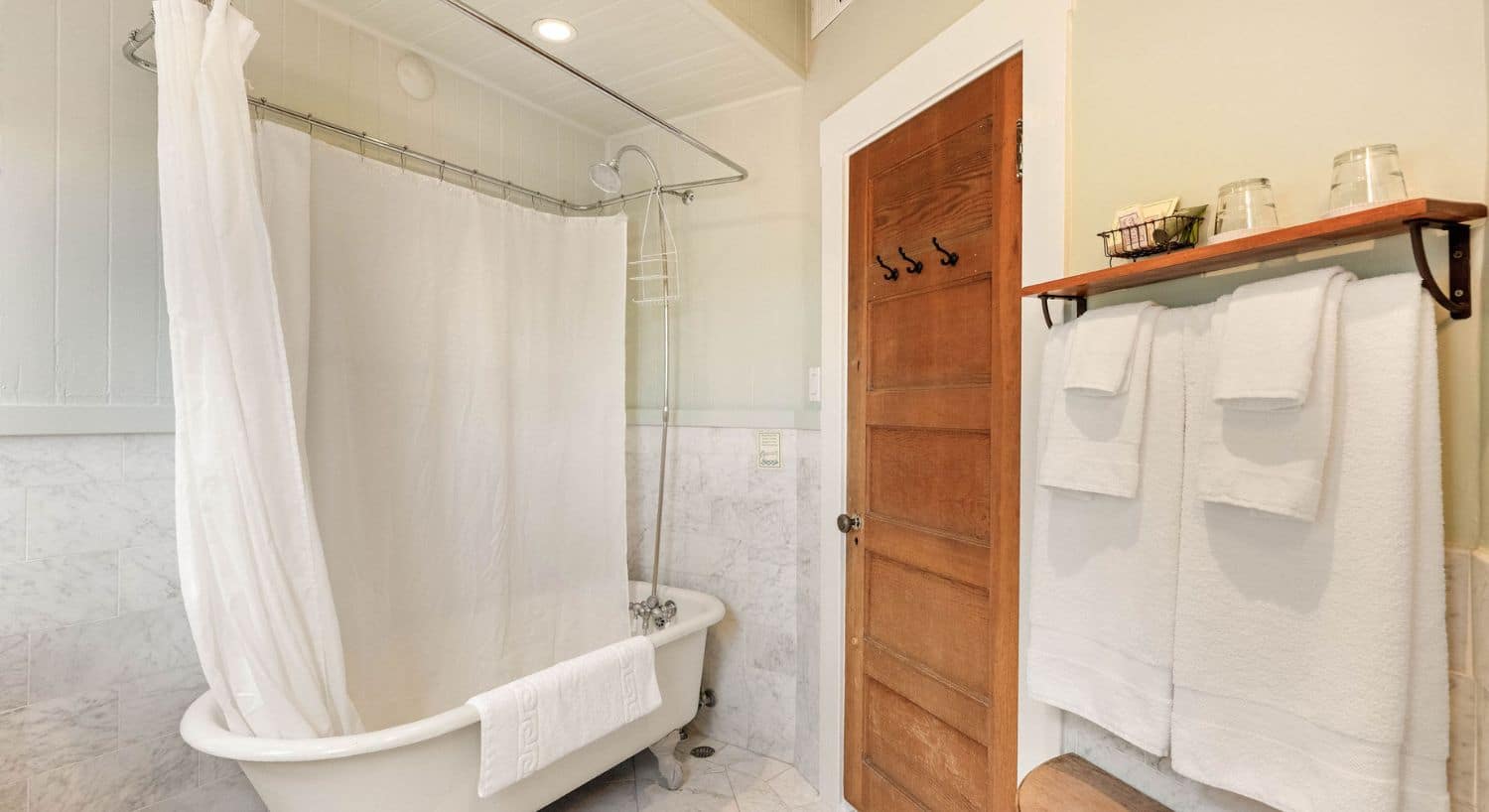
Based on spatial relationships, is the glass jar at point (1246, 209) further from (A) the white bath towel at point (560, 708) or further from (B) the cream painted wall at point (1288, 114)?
(A) the white bath towel at point (560, 708)

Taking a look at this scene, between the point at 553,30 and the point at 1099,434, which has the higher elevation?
the point at 553,30

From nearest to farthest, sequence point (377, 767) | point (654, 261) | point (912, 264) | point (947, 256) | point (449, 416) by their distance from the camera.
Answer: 1. point (377, 767)
2. point (947, 256)
3. point (912, 264)
4. point (449, 416)
5. point (654, 261)

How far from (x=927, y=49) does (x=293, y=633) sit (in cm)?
195

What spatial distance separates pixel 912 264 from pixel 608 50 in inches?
48.1

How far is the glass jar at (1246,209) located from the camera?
0.90 metres

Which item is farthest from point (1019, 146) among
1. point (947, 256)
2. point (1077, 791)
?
point (1077, 791)

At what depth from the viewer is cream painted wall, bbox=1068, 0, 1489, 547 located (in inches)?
30.6

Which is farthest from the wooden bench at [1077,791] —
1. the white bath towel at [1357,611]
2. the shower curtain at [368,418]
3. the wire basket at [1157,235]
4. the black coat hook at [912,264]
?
the shower curtain at [368,418]

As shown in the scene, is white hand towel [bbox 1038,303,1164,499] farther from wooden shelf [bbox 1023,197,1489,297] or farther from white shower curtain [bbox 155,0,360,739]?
white shower curtain [bbox 155,0,360,739]

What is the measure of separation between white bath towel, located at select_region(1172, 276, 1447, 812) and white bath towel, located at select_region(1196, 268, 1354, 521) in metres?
0.03

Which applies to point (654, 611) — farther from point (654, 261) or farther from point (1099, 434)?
point (1099, 434)

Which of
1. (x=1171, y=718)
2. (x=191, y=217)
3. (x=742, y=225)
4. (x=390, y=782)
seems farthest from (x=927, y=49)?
(x=390, y=782)

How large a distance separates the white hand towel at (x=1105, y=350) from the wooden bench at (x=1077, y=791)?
66 centimetres

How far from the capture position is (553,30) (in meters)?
1.96
